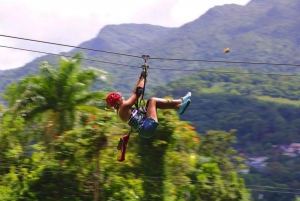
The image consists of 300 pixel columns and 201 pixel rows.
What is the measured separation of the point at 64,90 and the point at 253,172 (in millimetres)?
44909

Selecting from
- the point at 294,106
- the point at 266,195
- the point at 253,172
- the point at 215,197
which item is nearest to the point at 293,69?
the point at 294,106

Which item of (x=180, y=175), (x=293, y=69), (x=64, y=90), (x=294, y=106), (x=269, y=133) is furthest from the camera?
(x=293, y=69)

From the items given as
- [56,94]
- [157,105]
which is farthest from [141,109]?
[56,94]

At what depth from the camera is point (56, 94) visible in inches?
553

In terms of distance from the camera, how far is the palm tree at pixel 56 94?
45.4ft

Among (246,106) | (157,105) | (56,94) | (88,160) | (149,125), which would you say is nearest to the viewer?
(149,125)

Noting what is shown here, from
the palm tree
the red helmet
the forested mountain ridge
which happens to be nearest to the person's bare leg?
the red helmet

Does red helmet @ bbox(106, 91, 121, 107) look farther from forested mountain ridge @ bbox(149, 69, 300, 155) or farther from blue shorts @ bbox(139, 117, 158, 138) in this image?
forested mountain ridge @ bbox(149, 69, 300, 155)

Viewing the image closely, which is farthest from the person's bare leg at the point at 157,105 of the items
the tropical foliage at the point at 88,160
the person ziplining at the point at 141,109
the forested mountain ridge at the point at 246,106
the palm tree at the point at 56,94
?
the forested mountain ridge at the point at 246,106

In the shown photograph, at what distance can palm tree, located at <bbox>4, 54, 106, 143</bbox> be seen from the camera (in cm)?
1384

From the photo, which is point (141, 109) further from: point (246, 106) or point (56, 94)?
point (246, 106)

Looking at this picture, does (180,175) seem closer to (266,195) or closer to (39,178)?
(39,178)

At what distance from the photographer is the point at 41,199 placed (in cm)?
1166

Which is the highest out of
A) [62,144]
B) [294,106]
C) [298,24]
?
[298,24]
